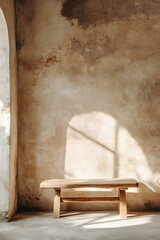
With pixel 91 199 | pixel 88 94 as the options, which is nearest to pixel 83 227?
pixel 91 199

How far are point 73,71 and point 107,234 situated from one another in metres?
3.09

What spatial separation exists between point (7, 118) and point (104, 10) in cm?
262

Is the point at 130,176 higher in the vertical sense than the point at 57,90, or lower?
lower

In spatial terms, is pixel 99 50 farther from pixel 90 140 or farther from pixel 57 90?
pixel 90 140

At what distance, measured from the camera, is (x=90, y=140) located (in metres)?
6.19

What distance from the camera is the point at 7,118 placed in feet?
18.6

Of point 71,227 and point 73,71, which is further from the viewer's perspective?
point 73,71

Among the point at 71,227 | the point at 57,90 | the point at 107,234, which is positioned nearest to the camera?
the point at 107,234

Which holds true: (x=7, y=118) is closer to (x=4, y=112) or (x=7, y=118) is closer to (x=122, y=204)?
(x=4, y=112)

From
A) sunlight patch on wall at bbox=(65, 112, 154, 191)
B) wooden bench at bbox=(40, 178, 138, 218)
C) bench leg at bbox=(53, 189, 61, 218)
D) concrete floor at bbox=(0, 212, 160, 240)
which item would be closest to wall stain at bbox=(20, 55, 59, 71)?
sunlight patch on wall at bbox=(65, 112, 154, 191)

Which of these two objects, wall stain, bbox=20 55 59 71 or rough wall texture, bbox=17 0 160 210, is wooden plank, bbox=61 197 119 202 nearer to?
rough wall texture, bbox=17 0 160 210

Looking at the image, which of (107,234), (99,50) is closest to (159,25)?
(99,50)

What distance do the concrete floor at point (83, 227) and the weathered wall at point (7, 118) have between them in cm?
35

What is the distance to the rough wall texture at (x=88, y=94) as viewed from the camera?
19.8ft
